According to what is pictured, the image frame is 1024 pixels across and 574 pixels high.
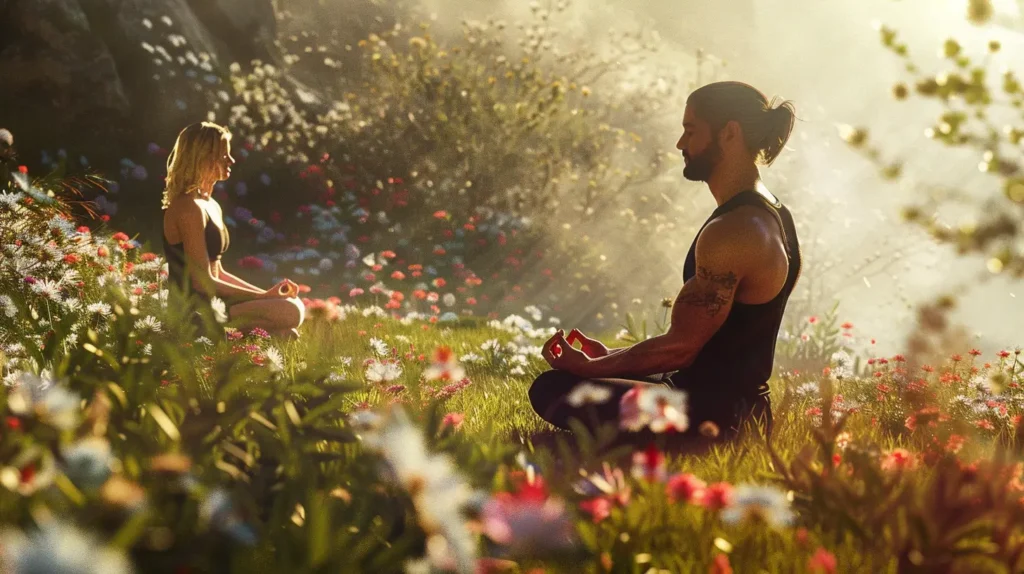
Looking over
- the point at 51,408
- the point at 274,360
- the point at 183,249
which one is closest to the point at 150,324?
the point at 274,360

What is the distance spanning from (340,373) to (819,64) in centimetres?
2168

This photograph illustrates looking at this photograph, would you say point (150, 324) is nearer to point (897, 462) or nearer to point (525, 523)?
point (525, 523)

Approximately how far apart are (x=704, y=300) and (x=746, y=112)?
0.74m

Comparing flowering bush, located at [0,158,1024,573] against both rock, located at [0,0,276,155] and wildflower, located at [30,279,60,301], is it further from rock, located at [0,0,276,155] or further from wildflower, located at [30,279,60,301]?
rock, located at [0,0,276,155]

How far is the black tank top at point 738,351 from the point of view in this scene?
9.76 feet

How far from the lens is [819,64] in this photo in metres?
22.8

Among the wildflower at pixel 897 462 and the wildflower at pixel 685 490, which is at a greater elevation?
the wildflower at pixel 897 462

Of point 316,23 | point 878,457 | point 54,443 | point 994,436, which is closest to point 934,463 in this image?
point 878,457

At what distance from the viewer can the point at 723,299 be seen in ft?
9.45

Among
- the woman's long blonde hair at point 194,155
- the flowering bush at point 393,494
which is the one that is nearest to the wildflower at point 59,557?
the flowering bush at point 393,494

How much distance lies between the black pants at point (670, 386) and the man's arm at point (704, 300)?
0.17 metres

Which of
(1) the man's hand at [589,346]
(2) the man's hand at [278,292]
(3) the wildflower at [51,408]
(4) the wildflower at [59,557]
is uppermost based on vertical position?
(2) the man's hand at [278,292]

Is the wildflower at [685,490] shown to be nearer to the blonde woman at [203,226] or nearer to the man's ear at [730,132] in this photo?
the man's ear at [730,132]

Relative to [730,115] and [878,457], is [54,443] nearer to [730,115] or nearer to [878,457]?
[878,457]
